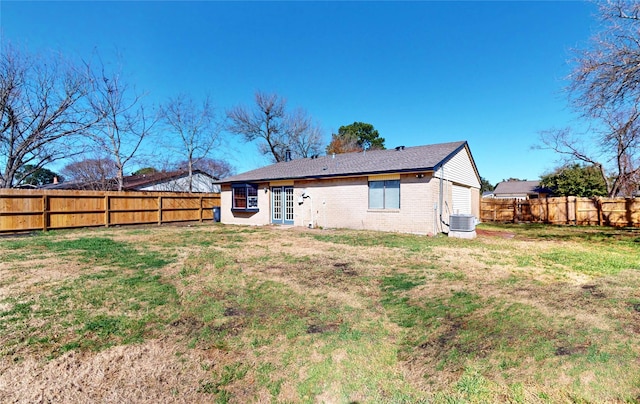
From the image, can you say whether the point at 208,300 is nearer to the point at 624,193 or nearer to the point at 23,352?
the point at 23,352

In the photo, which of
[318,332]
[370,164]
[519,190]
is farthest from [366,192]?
[519,190]

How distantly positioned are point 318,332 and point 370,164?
11.4 metres

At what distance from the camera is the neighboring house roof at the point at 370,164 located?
1232cm

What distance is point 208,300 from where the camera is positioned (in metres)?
4.41

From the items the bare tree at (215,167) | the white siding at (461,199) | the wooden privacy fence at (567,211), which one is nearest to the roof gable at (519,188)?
the wooden privacy fence at (567,211)

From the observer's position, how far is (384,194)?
12773mm

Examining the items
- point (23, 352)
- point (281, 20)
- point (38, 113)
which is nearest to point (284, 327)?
point (23, 352)

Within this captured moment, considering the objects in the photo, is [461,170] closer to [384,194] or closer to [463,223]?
[463,223]

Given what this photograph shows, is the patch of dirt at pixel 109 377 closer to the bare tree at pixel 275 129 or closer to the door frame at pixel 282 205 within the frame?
the door frame at pixel 282 205

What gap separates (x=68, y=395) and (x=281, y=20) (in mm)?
14835

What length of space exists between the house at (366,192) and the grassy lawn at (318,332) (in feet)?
19.2

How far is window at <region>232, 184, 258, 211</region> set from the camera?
16.7 meters

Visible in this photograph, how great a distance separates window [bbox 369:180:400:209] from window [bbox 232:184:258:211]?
6733 mm

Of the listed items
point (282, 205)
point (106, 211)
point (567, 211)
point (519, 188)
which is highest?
point (519, 188)
